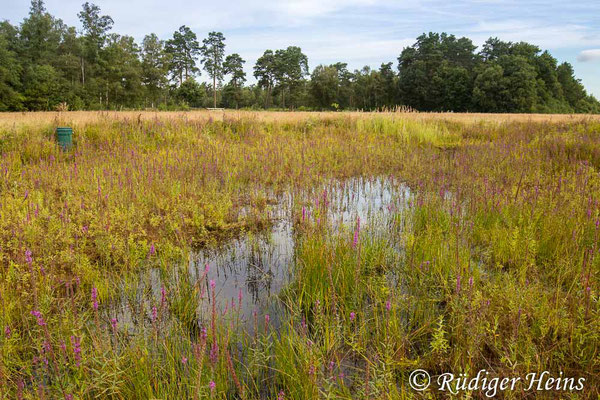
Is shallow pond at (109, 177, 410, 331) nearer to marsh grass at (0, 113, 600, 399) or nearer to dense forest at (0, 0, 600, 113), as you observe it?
marsh grass at (0, 113, 600, 399)

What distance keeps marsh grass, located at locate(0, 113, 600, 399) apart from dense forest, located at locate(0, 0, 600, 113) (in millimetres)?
38951

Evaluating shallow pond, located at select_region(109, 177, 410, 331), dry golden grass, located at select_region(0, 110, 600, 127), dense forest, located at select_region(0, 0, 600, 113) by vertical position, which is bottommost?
shallow pond, located at select_region(109, 177, 410, 331)

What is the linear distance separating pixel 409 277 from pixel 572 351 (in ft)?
3.84

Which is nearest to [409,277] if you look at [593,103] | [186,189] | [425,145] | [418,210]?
[418,210]

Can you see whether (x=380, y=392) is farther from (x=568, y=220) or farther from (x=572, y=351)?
(x=568, y=220)

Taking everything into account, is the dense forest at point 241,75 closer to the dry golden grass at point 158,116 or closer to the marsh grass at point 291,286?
the dry golden grass at point 158,116

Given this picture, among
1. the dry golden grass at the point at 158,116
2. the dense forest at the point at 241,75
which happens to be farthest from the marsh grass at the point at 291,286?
→ the dense forest at the point at 241,75

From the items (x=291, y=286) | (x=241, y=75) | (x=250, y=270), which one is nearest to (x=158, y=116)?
(x=250, y=270)

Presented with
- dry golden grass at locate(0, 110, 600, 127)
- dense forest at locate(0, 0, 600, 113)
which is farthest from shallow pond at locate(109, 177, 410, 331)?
dense forest at locate(0, 0, 600, 113)

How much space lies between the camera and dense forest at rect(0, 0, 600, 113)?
49.2 metres

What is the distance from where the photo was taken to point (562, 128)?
40.8 feet

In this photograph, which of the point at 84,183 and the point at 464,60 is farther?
the point at 464,60

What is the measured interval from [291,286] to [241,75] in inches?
3177

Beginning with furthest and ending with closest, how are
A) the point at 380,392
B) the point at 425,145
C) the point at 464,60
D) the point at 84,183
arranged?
the point at 464,60
the point at 425,145
the point at 84,183
the point at 380,392
